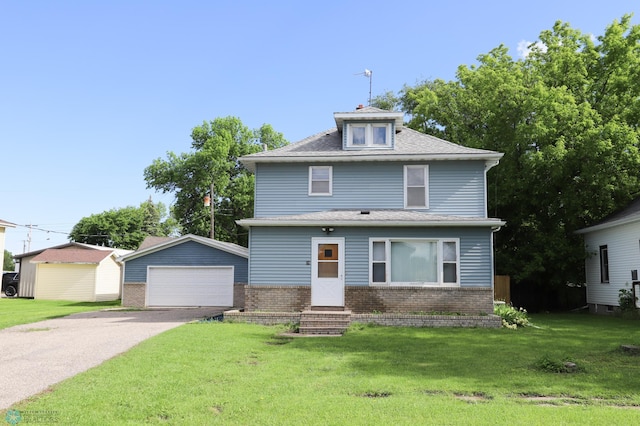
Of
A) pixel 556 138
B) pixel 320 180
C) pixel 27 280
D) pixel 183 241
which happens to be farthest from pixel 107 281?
pixel 556 138

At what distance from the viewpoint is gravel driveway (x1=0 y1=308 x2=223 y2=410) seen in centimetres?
748

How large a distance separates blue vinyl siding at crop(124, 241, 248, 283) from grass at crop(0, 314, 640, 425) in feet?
34.9

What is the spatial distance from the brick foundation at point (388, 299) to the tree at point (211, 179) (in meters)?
26.0

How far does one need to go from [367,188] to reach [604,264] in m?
11.4

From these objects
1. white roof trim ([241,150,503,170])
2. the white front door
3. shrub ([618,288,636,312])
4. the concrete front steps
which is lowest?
the concrete front steps

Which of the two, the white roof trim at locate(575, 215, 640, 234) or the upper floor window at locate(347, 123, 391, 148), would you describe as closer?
the upper floor window at locate(347, 123, 391, 148)

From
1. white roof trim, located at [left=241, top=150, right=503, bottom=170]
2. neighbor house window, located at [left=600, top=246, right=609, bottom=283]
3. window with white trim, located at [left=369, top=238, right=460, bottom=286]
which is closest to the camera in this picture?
window with white trim, located at [left=369, top=238, right=460, bottom=286]

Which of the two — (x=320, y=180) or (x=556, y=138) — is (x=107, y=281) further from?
(x=556, y=138)

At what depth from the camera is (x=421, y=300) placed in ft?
51.7

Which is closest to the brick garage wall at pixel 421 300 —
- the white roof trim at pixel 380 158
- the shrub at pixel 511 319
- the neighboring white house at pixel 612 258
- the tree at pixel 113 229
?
the shrub at pixel 511 319

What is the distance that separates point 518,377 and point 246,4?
1285 cm

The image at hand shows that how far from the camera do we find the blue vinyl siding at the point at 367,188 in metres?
17.0

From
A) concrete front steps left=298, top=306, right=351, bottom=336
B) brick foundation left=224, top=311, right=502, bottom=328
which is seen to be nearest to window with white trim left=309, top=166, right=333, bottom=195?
concrete front steps left=298, top=306, right=351, bottom=336

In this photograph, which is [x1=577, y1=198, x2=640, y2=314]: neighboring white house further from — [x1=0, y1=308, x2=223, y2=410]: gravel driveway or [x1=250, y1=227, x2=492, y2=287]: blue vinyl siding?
[x1=0, y1=308, x2=223, y2=410]: gravel driveway
